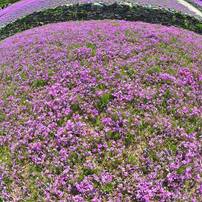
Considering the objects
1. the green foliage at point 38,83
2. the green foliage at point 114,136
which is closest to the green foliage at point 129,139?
the green foliage at point 114,136

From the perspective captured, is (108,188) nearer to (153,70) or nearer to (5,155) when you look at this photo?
(5,155)

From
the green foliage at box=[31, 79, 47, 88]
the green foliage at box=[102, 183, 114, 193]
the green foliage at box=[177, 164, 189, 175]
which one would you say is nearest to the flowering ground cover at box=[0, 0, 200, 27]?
the green foliage at box=[31, 79, 47, 88]

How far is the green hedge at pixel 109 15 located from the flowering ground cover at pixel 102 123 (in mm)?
12992

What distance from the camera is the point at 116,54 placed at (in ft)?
61.2

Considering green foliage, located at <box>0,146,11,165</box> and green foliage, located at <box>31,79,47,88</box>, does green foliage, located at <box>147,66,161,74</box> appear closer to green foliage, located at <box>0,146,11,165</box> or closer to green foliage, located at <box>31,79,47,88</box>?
green foliage, located at <box>31,79,47,88</box>

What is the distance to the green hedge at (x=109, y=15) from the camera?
3300 cm

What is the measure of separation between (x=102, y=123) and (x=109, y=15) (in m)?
20.9

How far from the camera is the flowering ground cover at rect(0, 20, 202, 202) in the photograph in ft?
37.3

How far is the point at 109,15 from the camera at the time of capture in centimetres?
3309

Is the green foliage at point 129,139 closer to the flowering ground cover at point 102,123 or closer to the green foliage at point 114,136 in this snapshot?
the flowering ground cover at point 102,123

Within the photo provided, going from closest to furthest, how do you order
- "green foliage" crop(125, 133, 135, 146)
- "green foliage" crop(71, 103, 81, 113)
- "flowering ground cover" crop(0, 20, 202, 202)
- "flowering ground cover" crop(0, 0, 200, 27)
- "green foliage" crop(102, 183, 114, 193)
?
"green foliage" crop(102, 183, 114, 193), "flowering ground cover" crop(0, 20, 202, 202), "green foliage" crop(125, 133, 135, 146), "green foliage" crop(71, 103, 81, 113), "flowering ground cover" crop(0, 0, 200, 27)

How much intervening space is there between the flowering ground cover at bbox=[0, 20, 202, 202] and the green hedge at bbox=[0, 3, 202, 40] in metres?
13.0

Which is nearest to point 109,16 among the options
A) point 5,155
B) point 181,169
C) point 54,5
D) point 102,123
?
point 54,5

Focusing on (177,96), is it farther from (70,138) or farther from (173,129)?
(70,138)
